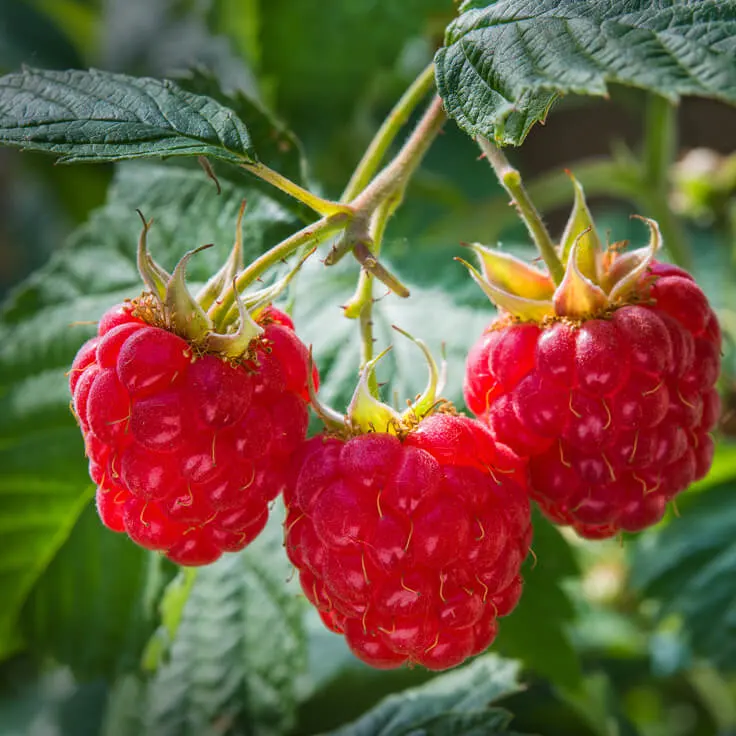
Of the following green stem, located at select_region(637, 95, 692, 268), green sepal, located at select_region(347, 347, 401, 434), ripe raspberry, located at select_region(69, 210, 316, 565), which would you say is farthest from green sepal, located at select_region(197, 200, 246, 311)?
green stem, located at select_region(637, 95, 692, 268)

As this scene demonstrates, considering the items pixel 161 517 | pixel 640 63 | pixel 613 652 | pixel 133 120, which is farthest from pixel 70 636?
pixel 640 63

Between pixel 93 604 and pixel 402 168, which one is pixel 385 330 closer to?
pixel 402 168

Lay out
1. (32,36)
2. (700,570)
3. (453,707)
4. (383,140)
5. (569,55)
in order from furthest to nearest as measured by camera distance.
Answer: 1. (32,36)
2. (700,570)
3. (453,707)
4. (383,140)
5. (569,55)

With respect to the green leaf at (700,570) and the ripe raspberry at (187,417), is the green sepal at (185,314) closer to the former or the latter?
the ripe raspberry at (187,417)

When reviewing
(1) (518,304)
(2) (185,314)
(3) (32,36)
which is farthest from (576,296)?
(3) (32,36)

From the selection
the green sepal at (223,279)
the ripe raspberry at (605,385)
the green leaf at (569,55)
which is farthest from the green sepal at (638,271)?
the green sepal at (223,279)

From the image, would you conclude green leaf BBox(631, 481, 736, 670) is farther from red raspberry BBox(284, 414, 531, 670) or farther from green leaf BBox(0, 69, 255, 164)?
green leaf BBox(0, 69, 255, 164)

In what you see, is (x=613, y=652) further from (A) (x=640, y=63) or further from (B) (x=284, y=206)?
(A) (x=640, y=63)
